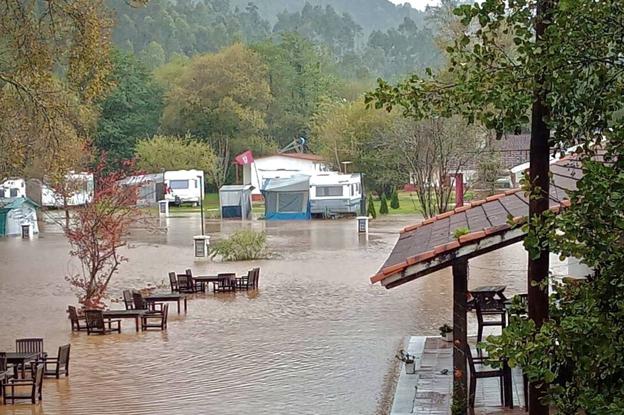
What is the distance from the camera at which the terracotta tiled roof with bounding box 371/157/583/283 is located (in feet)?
27.8

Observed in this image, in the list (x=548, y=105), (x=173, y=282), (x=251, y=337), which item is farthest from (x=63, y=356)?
(x=548, y=105)

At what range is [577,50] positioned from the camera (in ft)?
12.5

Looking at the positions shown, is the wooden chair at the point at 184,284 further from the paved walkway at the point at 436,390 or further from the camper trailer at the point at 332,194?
the camper trailer at the point at 332,194

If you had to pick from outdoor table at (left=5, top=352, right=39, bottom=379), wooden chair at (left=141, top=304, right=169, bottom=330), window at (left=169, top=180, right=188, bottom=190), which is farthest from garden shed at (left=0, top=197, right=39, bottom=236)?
outdoor table at (left=5, top=352, right=39, bottom=379)

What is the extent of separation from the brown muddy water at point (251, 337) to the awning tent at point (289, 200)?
17.7 meters

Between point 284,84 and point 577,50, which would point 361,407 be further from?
point 284,84

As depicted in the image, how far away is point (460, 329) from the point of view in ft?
30.6

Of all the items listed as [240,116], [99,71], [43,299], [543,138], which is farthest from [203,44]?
[543,138]

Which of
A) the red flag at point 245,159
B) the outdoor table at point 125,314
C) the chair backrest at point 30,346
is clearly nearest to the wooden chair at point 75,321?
the outdoor table at point 125,314

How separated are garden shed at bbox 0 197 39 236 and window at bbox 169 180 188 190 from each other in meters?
14.0

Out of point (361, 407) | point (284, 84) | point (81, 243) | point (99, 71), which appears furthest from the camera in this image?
point (284, 84)

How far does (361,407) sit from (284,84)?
67169mm

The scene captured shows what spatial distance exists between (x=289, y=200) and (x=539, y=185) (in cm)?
4346

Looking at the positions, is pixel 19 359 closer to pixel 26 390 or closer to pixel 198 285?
pixel 26 390
